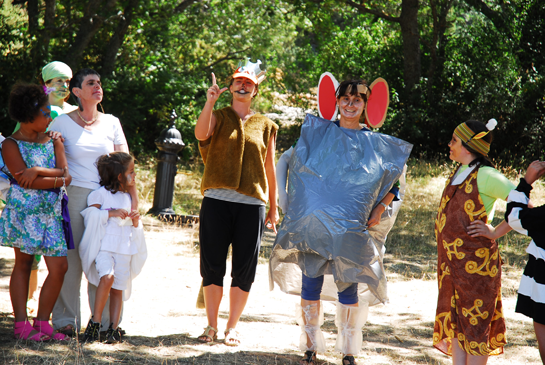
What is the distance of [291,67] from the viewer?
17.1m

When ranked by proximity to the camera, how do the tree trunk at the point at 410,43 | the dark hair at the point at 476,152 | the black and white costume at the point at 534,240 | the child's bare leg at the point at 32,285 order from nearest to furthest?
the black and white costume at the point at 534,240 → the dark hair at the point at 476,152 → the child's bare leg at the point at 32,285 → the tree trunk at the point at 410,43

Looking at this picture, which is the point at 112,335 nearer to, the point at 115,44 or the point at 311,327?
the point at 311,327

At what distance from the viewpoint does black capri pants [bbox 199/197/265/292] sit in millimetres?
3379

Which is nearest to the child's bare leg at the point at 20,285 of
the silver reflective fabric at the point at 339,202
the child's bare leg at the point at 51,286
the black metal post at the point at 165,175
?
the child's bare leg at the point at 51,286

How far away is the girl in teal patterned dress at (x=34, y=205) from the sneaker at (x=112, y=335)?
0.93 feet

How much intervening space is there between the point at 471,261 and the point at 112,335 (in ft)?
7.11

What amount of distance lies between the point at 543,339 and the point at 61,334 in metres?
2.69

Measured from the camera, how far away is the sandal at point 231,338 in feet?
11.1

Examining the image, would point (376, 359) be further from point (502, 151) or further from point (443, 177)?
point (502, 151)

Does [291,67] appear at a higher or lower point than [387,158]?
higher

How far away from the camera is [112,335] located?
327 cm

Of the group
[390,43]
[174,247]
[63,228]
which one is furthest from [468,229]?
[390,43]

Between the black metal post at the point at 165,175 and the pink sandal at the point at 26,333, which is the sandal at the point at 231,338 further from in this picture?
the black metal post at the point at 165,175

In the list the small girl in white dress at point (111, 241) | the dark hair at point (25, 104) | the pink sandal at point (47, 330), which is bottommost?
the pink sandal at point (47, 330)
